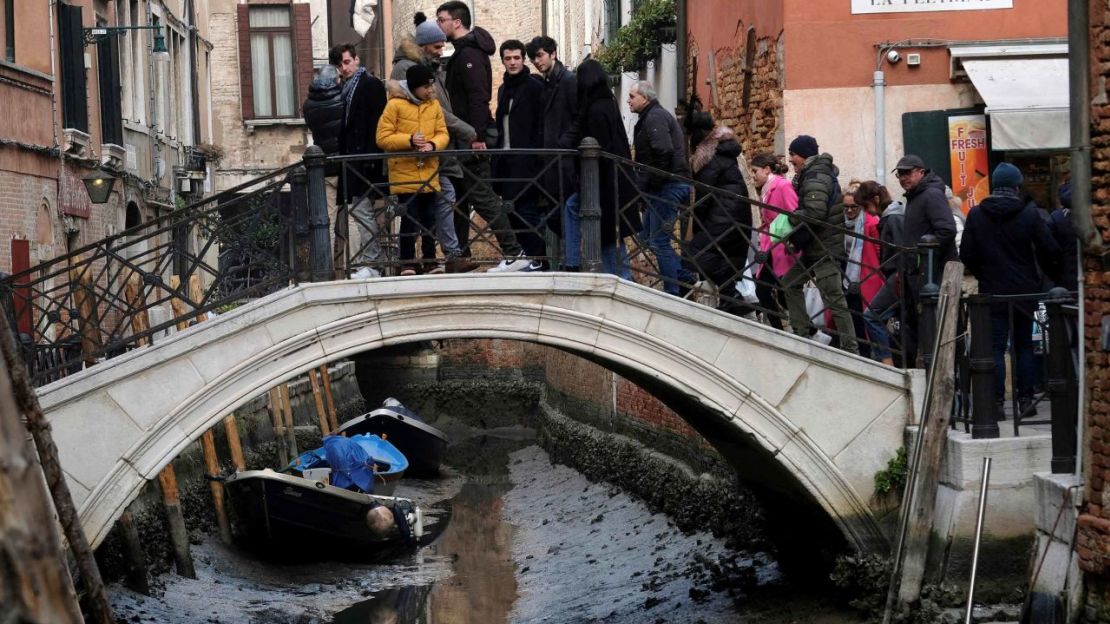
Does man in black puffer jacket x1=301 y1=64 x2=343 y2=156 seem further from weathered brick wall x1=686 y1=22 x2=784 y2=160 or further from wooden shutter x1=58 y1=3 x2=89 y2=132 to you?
wooden shutter x1=58 y1=3 x2=89 y2=132

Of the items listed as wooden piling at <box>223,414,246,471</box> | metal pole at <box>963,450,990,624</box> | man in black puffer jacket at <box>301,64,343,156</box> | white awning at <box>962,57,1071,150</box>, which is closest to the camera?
metal pole at <box>963,450,990,624</box>

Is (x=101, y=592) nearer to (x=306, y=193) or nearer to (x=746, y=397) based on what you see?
(x=306, y=193)

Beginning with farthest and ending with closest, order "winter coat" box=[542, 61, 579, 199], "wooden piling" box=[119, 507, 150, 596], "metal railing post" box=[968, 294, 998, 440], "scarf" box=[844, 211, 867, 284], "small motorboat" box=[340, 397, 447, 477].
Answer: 1. "small motorboat" box=[340, 397, 447, 477]
2. "wooden piling" box=[119, 507, 150, 596]
3. "scarf" box=[844, 211, 867, 284]
4. "winter coat" box=[542, 61, 579, 199]
5. "metal railing post" box=[968, 294, 998, 440]

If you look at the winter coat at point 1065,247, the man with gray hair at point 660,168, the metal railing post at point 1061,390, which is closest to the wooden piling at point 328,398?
the man with gray hair at point 660,168

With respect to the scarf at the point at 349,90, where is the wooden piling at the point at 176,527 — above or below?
below

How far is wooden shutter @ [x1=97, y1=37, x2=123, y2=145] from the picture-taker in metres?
18.3

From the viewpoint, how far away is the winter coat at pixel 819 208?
9578mm

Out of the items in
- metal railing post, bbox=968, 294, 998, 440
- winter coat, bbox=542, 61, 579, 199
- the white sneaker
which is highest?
winter coat, bbox=542, 61, 579, 199

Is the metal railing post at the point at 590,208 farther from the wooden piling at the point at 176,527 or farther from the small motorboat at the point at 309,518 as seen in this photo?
the small motorboat at the point at 309,518

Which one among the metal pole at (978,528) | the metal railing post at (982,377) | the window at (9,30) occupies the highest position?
the window at (9,30)

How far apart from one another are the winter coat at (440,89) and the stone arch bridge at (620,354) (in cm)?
83

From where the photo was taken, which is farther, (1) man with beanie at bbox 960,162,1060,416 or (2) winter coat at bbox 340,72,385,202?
(2) winter coat at bbox 340,72,385,202

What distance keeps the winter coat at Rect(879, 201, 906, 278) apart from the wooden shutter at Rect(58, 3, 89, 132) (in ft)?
29.4

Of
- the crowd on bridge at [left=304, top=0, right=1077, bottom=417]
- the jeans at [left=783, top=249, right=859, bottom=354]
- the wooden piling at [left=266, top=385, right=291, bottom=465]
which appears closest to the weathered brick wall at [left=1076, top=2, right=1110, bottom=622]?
the crowd on bridge at [left=304, top=0, right=1077, bottom=417]
